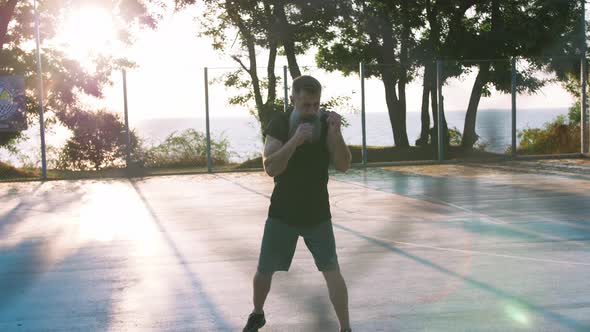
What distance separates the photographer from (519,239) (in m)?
8.92

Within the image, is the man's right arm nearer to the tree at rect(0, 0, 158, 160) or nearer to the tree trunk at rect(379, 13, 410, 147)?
the tree at rect(0, 0, 158, 160)

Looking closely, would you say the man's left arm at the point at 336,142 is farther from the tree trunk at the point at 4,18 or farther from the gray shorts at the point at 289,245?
the tree trunk at the point at 4,18

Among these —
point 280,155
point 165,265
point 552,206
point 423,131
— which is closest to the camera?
point 280,155

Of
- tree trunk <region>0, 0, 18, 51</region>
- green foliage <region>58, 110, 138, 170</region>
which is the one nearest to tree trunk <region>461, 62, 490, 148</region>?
green foliage <region>58, 110, 138, 170</region>

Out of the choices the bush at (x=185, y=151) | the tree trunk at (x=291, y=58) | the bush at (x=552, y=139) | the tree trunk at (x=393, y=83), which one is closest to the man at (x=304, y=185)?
the bush at (x=185, y=151)

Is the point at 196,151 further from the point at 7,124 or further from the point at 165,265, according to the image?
the point at 165,265

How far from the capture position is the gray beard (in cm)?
497

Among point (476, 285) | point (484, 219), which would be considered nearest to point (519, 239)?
point (484, 219)

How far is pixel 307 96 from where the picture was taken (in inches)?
195

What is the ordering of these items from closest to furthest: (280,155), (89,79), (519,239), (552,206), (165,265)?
(280,155) < (165,265) < (519,239) < (552,206) < (89,79)

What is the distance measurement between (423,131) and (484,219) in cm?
1276

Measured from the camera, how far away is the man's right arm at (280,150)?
4.82 metres

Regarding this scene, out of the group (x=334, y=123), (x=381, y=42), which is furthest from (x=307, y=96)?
(x=381, y=42)

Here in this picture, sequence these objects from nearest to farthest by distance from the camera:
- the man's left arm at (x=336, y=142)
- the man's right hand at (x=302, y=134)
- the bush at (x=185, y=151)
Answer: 1. the man's right hand at (x=302, y=134)
2. the man's left arm at (x=336, y=142)
3. the bush at (x=185, y=151)
